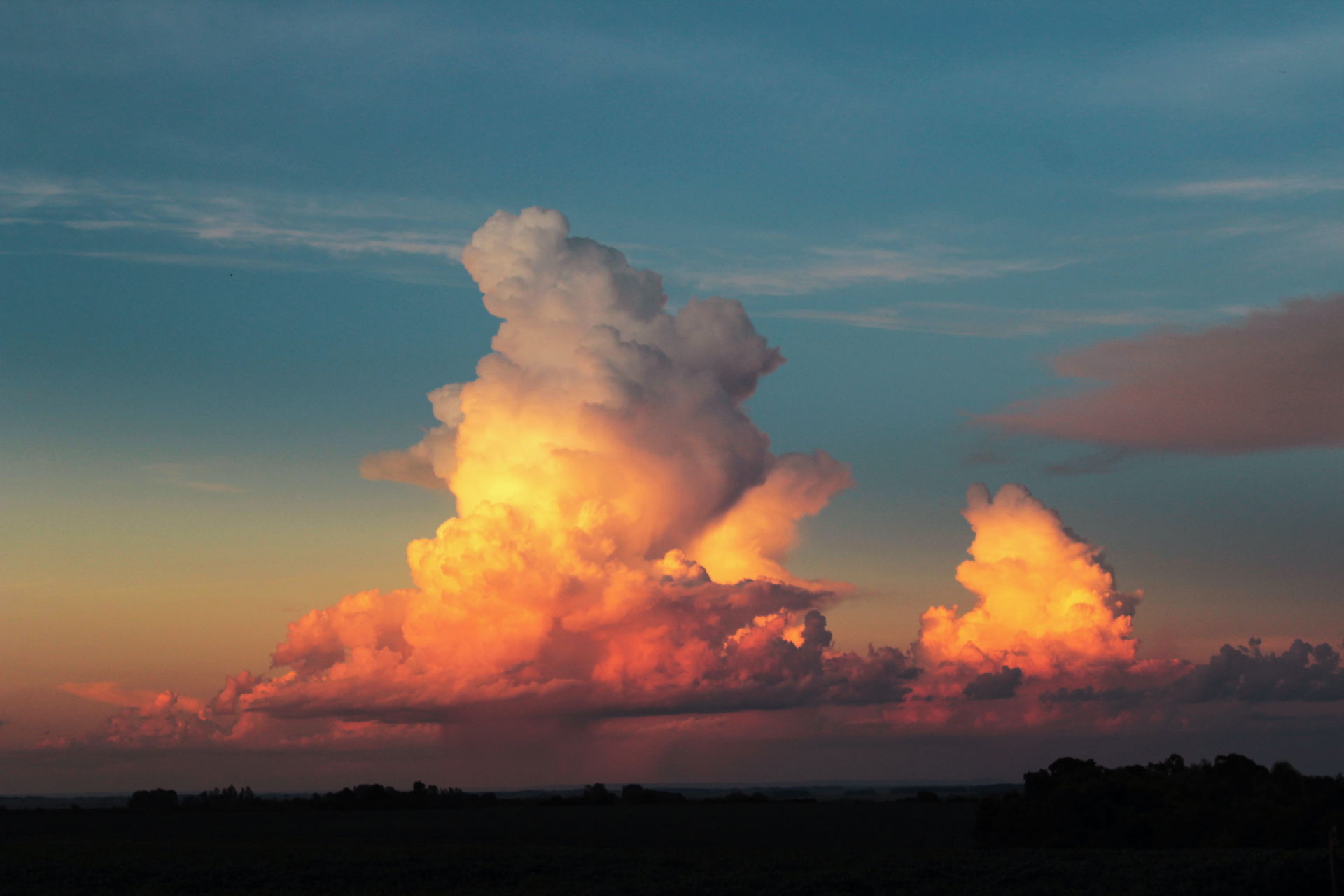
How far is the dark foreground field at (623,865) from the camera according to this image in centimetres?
8294

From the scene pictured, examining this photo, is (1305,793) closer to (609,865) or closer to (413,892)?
(609,865)

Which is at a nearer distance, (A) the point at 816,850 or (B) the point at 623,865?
(B) the point at 623,865

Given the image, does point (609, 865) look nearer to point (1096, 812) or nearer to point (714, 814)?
point (1096, 812)

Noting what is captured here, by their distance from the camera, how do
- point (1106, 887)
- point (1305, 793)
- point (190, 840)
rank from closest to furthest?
point (1106, 887)
point (1305, 793)
point (190, 840)

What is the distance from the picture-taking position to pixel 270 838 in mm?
142750

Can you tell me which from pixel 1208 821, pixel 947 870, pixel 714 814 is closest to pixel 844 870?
pixel 947 870

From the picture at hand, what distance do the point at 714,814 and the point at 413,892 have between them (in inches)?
4562

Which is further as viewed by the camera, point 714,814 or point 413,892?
point 714,814

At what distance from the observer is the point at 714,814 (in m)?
193

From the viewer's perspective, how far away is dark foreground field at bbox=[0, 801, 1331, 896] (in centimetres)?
8294

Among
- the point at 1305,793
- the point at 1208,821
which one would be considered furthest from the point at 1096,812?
the point at 1305,793

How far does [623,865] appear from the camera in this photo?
100000 millimetres

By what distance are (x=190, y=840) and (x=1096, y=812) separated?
91990 mm

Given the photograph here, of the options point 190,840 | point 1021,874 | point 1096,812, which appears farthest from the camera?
point 190,840
